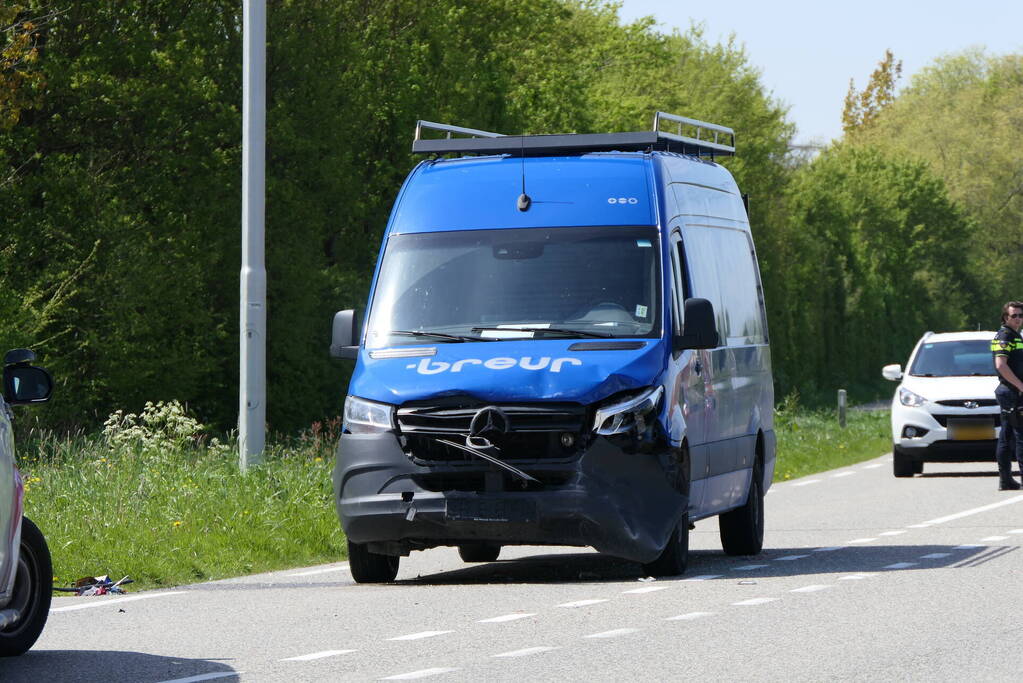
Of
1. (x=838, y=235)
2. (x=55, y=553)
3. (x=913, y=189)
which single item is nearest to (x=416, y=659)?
(x=55, y=553)

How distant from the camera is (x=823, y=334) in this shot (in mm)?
63188

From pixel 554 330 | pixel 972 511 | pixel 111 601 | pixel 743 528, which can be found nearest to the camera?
pixel 111 601

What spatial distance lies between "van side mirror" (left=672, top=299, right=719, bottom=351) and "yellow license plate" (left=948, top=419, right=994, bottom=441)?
11.6 m

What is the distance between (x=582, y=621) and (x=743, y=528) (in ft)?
14.5

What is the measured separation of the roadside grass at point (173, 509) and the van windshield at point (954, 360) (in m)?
8.88

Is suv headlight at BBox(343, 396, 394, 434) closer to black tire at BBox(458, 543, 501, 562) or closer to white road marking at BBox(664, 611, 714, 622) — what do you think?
white road marking at BBox(664, 611, 714, 622)

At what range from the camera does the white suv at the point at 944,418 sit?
76.2ft

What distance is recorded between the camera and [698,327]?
1230cm

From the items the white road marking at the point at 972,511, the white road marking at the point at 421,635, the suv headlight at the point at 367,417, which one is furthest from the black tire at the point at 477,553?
the white road marking at the point at 421,635

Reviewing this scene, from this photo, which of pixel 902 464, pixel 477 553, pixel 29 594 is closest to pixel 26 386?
pixel 29 594

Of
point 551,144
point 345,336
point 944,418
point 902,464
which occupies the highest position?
point 551,144

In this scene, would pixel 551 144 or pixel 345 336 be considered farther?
pixel 551 144

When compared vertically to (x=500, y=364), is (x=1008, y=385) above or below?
below

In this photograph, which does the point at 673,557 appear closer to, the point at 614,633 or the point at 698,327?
the point at 698,327
